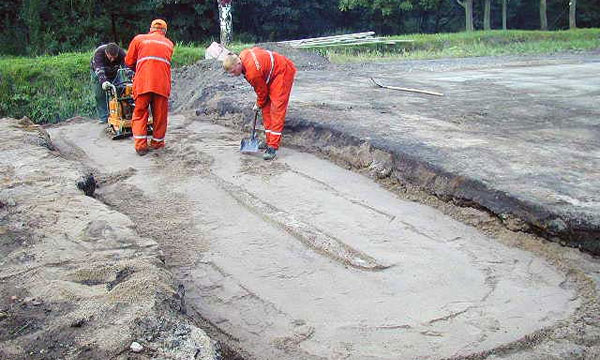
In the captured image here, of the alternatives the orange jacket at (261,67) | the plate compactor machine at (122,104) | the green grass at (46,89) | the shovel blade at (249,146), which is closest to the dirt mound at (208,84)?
the plate compactor machine at (122,104)

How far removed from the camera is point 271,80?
23.0 feet

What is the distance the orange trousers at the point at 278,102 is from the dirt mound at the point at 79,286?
2.50 m

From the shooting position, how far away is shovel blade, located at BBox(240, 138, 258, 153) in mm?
7422

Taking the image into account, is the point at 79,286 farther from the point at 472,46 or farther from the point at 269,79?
the point at 472,46

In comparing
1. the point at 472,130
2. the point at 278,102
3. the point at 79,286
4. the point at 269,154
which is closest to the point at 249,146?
the point at 269,154

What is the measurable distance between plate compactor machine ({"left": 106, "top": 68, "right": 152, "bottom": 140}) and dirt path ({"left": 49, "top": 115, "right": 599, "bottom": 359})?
6.24 feet

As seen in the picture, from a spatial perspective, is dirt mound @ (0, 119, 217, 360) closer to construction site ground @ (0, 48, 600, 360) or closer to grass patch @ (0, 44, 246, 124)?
construction site ground @ (0, 48, 600, 360)

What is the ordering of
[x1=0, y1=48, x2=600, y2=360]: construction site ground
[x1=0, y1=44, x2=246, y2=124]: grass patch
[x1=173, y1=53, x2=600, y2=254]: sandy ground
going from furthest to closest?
[x1=0, y1=44, x2=246, y2=124]: grass patch → [x1=173, y1=53, x2=600, y2=254]: sandy ground → [x1=0, y1=48, x2=600, y2=360]: construction site ground

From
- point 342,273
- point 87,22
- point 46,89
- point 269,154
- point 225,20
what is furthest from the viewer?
point 87,22

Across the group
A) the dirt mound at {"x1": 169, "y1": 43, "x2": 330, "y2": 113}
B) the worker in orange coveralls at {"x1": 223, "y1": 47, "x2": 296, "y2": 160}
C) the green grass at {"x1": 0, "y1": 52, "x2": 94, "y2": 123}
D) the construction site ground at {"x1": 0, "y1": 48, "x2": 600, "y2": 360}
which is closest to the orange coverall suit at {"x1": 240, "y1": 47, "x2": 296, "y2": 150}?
the worker in orange coveralls at {"x1": 223, "y1": 47, "x2": 296, "y2": 160}

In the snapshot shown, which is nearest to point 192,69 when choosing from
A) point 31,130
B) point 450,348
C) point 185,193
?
point 31,130

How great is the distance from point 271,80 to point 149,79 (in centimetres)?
156

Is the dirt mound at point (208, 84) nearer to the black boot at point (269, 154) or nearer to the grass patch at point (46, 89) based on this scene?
the grass patch at point (46, 89)

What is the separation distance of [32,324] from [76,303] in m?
0.25
